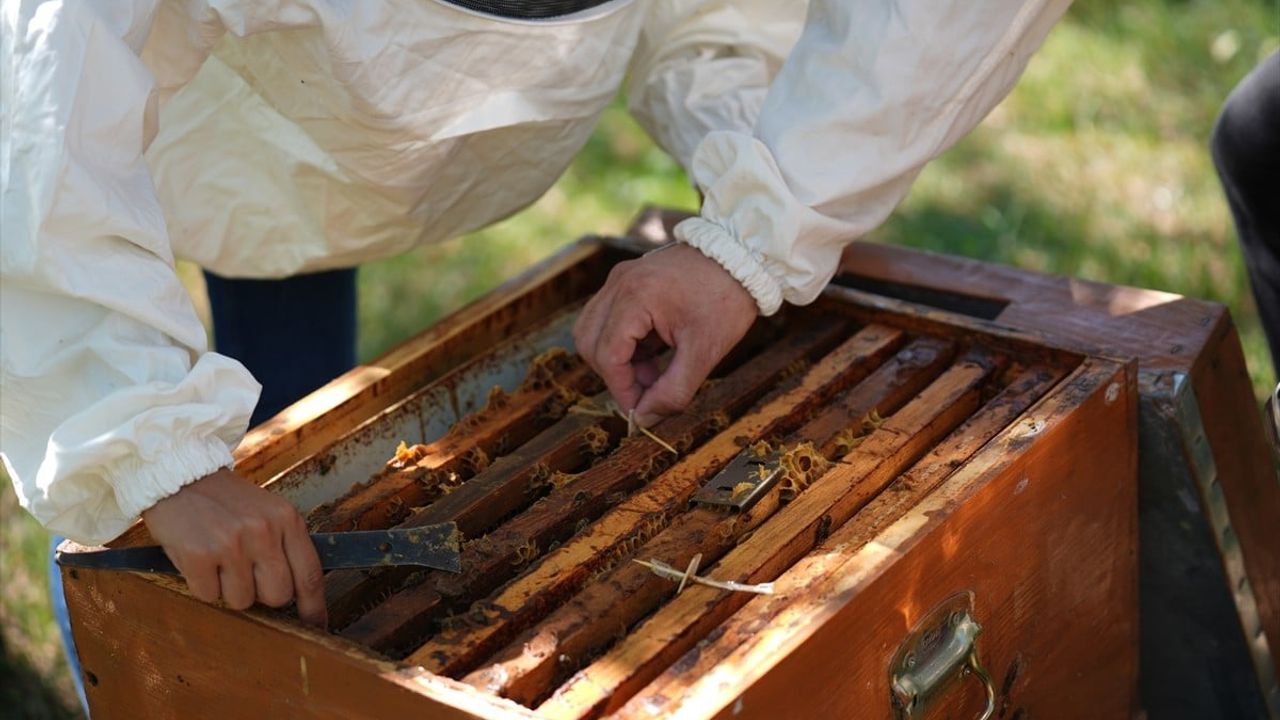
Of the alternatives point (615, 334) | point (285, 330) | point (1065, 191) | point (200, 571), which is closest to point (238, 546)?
point (200, 571)

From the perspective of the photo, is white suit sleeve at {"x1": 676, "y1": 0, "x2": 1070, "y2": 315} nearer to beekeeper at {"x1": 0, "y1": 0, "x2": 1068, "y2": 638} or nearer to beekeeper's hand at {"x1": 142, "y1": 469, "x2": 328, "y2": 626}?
beekeeper at {"x1": 0, "y1": 0, "x2": 1068, "y2": 638}

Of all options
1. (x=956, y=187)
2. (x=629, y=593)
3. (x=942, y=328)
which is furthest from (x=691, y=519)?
(x=956, y=187)

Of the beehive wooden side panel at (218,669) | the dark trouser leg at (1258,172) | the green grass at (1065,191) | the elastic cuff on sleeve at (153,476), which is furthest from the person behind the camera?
the green grass at (1065,191)

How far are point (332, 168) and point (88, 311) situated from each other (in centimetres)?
51

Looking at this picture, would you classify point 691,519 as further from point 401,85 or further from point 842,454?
point 401,85

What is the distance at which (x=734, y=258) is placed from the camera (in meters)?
1.59

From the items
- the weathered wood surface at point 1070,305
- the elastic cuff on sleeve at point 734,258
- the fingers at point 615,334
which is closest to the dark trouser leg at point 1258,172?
the weathered wood surface at point 1070,305

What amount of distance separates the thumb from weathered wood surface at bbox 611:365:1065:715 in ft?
0.86

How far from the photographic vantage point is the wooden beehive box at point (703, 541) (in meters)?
1.23

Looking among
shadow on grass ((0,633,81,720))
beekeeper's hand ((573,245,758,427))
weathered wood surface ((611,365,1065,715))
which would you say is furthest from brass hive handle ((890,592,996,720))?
shadow on grass ((0,633,81,720))

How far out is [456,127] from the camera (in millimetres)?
1730

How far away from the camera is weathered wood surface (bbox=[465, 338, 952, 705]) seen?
47.9 inches

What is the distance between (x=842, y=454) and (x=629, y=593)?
377mm

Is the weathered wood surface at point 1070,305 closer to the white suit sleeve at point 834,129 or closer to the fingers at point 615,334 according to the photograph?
the white suit sleeve at point 834,129
